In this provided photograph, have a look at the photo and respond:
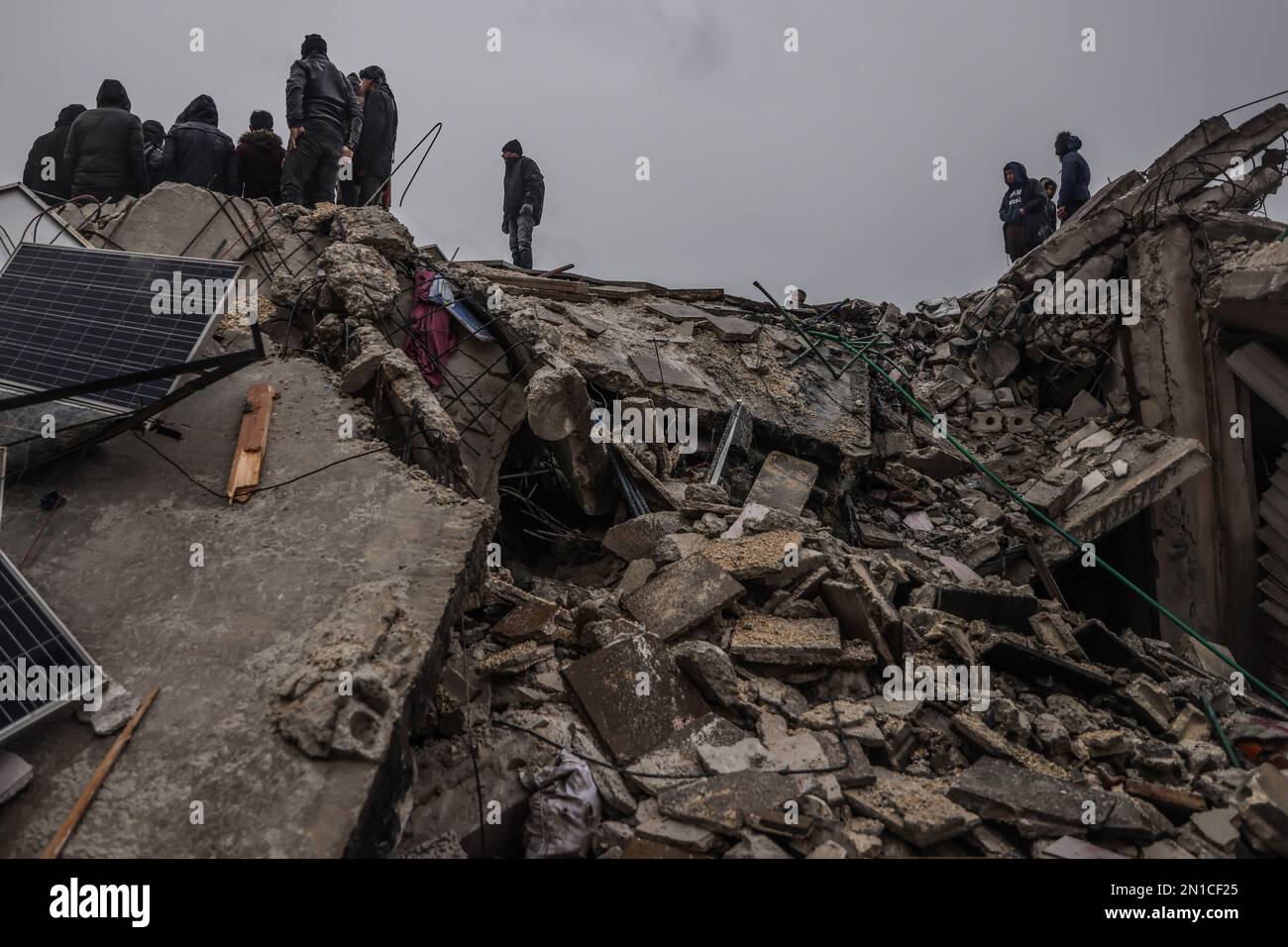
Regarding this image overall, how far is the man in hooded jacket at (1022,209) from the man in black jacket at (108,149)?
33.5 feet

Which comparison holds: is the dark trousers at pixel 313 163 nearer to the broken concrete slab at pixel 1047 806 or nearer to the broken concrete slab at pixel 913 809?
the broken concrete slab at pixel 913 809

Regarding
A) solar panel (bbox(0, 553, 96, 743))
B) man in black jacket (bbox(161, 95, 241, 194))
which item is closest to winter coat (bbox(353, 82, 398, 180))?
man in black jacket (bbox(161, 95, 241, 194))

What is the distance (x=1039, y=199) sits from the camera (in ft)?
34.0

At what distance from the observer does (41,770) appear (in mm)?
2426

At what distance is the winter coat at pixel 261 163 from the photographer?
304 inches

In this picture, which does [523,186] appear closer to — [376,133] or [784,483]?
[376,133]

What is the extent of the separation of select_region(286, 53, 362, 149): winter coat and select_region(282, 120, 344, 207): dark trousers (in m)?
0.08

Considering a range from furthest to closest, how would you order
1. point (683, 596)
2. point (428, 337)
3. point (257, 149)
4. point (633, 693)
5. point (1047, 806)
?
point (257, 149), point (428, 337), point (683, 596), point (633, 693), point (1047, 806)

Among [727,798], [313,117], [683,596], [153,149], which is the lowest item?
[727,798]

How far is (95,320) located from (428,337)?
2100 mm

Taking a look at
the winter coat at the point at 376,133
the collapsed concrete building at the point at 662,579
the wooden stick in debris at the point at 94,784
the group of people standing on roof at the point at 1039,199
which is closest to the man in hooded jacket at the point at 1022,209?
the group of people standing on roof at the point at 1039,199

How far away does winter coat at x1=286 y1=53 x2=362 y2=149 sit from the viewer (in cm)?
696

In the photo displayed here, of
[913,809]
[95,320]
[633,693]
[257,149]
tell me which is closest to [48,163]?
[257,149]
